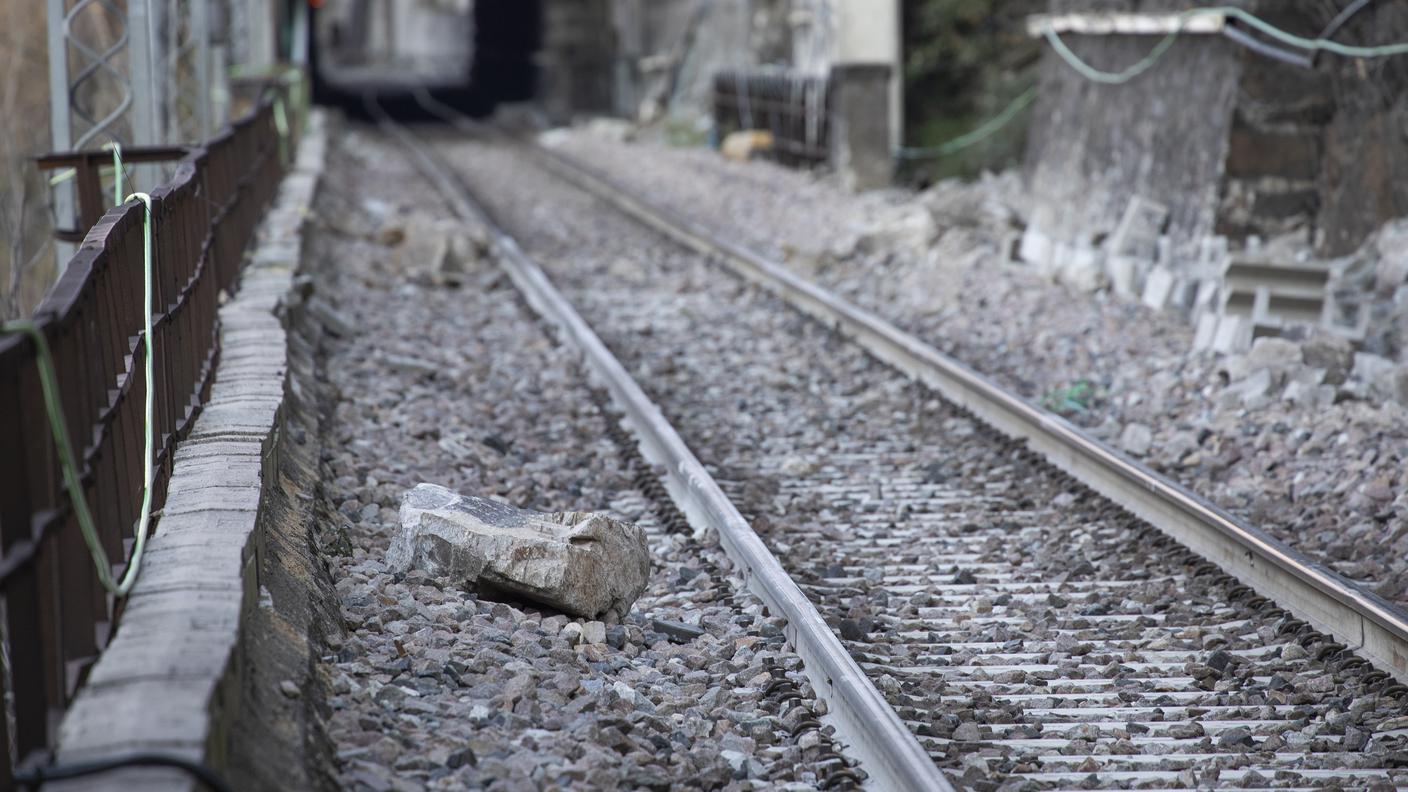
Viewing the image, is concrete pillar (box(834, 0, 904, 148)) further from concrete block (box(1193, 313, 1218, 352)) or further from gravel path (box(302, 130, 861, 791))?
gravel path (box(302, 130, 861, 791))

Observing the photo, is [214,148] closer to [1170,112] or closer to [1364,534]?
[1364,534]

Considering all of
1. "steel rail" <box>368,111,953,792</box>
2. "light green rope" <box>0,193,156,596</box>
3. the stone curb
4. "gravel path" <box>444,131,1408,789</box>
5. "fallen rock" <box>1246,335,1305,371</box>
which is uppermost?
"light green rope" <box>0,193,156,596</box>

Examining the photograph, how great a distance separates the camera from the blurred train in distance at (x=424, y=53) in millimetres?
48250

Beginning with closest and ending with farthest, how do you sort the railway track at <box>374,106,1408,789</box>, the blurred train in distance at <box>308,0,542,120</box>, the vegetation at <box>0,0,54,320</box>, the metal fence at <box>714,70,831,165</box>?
1. the railway track at <box>374,106,1408,789</box>
2. the vegetation at <box>0,0,54,320</box>
3. the metal fence at <box>714,70,831,165</box>
4. the blurred train in distance at <box>308,0,542,120</box>

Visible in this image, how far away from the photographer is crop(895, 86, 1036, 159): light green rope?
18.1 m

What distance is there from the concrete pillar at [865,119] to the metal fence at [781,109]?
3.34 feet

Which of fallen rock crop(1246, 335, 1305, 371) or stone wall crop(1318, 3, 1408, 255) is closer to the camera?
fallen rock crop(1246, 335, 1305, 371)

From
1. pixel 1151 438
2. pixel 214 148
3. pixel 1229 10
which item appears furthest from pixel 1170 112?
pixel 214 148

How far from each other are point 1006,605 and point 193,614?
10.1 ft

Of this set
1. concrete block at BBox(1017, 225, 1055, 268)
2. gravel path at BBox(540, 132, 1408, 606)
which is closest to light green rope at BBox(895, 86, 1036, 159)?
gravel path at BBox(540, 132, 1408, 606)

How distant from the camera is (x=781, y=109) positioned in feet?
75.8

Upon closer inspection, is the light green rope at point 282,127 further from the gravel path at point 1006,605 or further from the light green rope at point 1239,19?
the gravel path at point 1006,605

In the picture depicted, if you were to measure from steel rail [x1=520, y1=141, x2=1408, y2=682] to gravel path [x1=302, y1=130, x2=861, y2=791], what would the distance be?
1870mm

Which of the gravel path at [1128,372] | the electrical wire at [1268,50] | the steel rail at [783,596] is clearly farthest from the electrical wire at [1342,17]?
the steel rail at [783,596]
